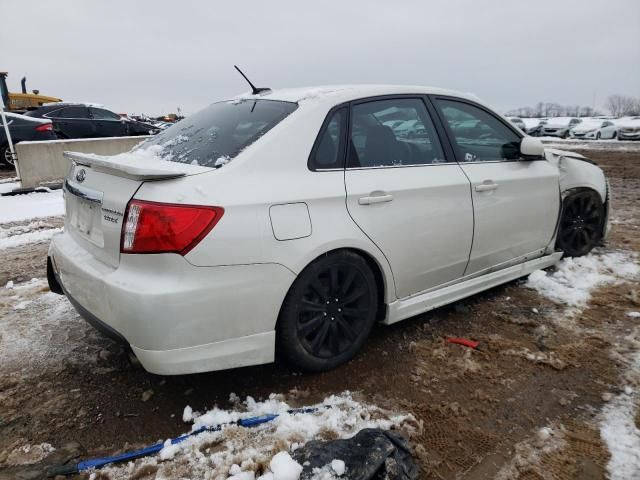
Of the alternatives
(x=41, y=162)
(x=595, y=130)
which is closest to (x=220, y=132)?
(x=41, y=162)

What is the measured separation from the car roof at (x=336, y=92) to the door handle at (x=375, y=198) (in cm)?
60

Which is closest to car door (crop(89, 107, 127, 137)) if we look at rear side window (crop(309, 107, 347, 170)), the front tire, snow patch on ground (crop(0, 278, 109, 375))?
snow patch on ground (crop(0, 278, 109, 375))

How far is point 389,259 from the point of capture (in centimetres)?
284

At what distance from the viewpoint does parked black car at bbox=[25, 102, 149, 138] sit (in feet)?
40.3

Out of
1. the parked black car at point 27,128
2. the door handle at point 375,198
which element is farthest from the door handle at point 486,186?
the parked black car at point 27,128

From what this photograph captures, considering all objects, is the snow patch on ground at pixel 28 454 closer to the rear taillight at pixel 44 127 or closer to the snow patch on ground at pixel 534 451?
the snow patch on ground at pixel 534 451

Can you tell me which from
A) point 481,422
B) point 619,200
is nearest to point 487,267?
point 481,422

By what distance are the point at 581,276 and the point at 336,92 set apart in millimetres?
2881

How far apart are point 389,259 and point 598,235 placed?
9.92 feet

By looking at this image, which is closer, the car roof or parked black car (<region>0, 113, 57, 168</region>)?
the car roof

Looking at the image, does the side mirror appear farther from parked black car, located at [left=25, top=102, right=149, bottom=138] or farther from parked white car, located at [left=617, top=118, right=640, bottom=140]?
parked white car, located at [left=617, top=118, right=640, bottom=140]

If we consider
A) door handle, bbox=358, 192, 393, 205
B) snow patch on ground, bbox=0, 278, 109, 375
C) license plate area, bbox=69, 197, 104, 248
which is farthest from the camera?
snow patch on ground, bbox=0, 278, 109, 375

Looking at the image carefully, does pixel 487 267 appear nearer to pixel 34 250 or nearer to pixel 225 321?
pixel 225 321

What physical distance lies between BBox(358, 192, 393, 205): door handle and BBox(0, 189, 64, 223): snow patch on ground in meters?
6.03
